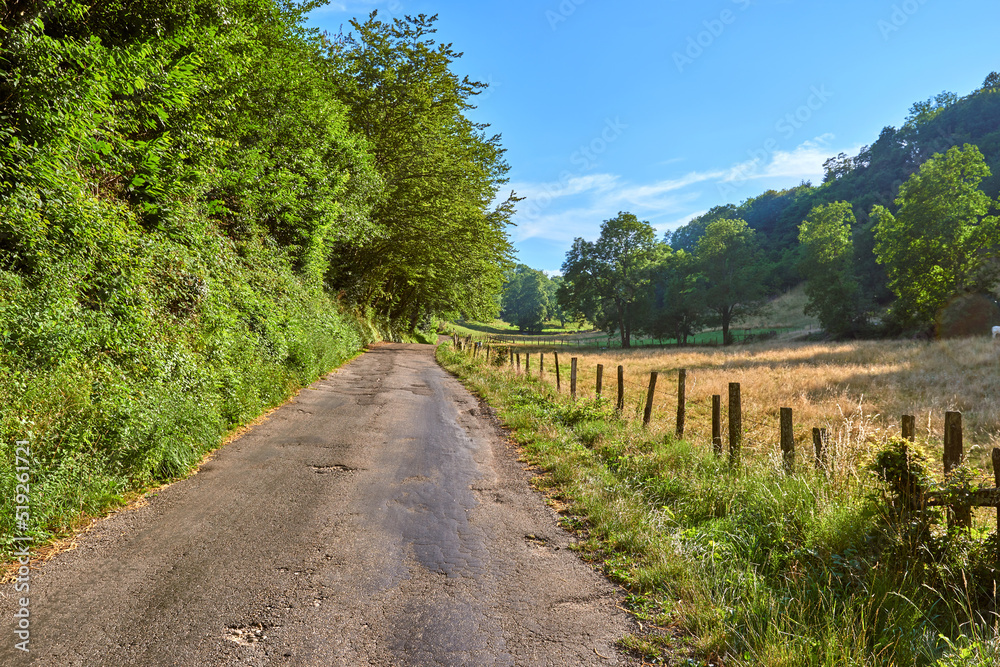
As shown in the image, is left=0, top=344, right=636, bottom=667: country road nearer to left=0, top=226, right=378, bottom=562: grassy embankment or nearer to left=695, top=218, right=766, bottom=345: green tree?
left=0, top=226, right=378, bottom=562: grassy embankment

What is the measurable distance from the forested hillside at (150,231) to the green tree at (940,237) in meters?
40.9

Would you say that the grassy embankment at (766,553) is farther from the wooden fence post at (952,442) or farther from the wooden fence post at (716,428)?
the wooden fence post at (716,428)

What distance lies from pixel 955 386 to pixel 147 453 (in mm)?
21135

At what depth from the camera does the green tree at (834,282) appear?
41969 mm

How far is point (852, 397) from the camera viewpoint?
1313cm

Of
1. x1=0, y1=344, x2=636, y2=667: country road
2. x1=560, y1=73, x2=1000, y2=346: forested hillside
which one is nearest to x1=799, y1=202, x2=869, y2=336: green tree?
x1=560, y1=73, x2=1000, y2=346: forested hillside

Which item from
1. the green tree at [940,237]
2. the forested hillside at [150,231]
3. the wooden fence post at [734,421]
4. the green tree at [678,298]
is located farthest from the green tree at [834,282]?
the forested hillside at [150,231]

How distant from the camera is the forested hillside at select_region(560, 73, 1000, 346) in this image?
32000mm

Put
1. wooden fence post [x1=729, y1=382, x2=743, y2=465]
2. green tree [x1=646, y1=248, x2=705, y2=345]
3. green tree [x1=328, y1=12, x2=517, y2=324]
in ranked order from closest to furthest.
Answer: wooden fence post [x1=729, y1=382, x2=743, y2=465] < green tree [x1=328, y1=12, x2=517, y2=324] < green tree [x1=646, y1=248, x2=705, y2=345]

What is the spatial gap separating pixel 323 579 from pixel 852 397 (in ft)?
50.7

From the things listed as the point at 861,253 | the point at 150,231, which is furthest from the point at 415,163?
the point at 861,253

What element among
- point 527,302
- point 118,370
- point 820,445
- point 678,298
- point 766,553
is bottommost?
point 766,553

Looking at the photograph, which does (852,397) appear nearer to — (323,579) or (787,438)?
(787,438)

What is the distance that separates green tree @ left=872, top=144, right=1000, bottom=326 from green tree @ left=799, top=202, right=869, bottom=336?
24.0 ft
